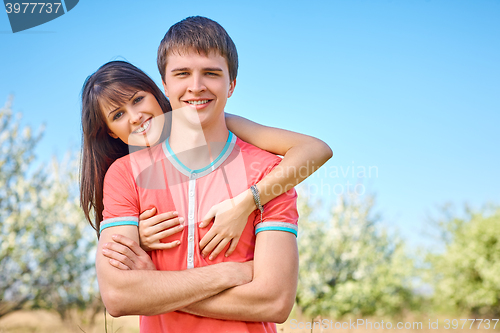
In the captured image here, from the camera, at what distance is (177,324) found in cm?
257

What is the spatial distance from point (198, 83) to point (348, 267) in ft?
63.8

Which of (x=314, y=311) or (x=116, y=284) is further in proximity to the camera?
(x=314, y=311)

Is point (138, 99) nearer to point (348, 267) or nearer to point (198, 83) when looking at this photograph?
point (198, 83)

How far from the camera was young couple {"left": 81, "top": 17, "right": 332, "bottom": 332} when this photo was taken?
8.01 feet

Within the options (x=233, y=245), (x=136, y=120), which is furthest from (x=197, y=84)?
(x=233, y=245)

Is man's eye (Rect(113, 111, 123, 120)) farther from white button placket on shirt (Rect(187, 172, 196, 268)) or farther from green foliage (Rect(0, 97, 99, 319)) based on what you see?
green foliage (Rect(0, 97, 99, 319))

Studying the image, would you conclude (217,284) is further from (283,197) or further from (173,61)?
(173,61)

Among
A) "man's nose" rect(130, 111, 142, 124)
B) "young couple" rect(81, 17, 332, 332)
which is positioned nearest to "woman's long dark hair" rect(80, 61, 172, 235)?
"young couple" rect(81, 17, 332, 332)

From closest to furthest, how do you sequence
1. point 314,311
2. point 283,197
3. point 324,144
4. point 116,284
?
1. point 116,284
2. point 283,197
3. point 324,144
4. point 314,311

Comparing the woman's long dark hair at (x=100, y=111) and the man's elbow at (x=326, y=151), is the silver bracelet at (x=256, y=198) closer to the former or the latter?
the man's elbow at (x=326, y=151)

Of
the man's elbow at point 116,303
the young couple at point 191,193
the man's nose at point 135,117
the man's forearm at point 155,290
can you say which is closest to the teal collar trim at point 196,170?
the young couple at point 191,193

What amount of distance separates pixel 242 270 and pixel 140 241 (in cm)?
68

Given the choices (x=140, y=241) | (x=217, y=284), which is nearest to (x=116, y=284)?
(x=140, y=241)

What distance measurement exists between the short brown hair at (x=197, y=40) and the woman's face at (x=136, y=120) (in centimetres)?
25
